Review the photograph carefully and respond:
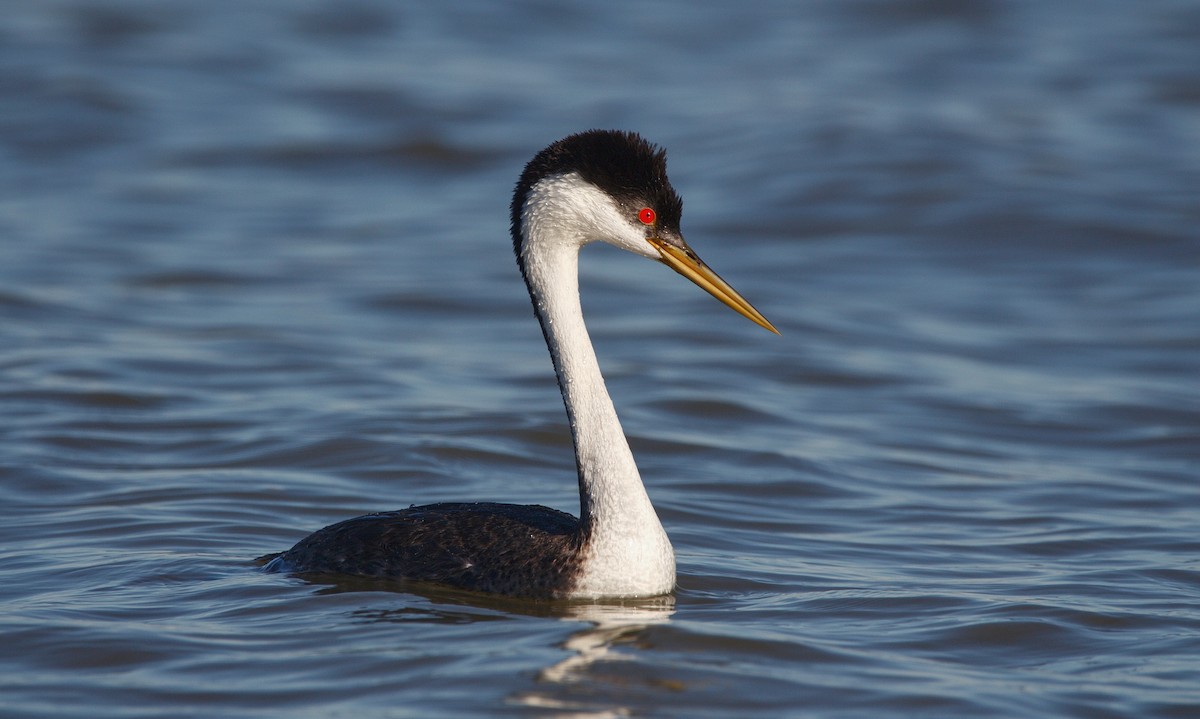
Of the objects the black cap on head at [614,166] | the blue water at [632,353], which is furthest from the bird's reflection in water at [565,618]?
the black cap on head at [614,166]

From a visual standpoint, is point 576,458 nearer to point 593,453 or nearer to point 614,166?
point 593,453

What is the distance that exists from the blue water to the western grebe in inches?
6.1

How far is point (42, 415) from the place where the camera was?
10.8 m

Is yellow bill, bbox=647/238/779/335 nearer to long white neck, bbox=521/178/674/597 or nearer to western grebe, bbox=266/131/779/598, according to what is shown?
western grebe, bbox=266/131/779/598

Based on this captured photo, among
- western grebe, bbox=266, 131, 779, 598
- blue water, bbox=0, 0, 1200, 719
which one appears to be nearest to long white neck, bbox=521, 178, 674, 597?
western grebe, bbox=266, 131, 779, 598

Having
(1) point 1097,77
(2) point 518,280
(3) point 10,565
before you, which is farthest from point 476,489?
(1) point 1097,77

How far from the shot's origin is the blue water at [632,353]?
6.41 metres

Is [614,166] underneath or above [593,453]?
above

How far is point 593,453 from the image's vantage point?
6926 mm

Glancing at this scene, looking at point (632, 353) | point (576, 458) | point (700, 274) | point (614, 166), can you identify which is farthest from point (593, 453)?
point (632, 353)

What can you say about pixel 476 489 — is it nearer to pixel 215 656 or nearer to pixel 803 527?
pixel 803 527

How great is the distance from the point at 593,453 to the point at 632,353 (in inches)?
239

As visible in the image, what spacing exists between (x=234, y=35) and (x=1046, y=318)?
14.2 metres

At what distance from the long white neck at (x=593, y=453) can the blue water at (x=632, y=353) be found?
0.59ft
